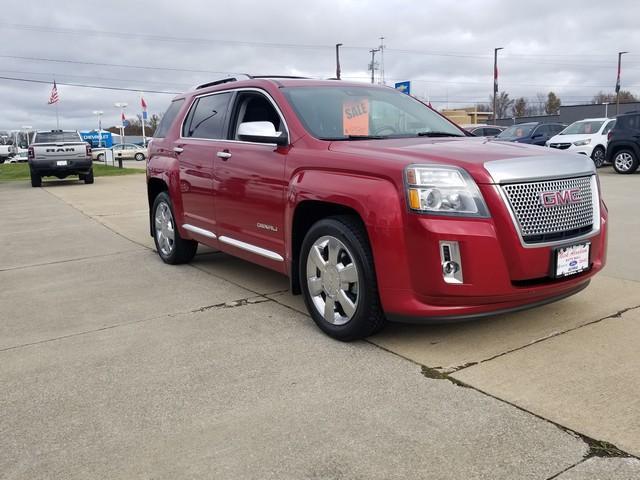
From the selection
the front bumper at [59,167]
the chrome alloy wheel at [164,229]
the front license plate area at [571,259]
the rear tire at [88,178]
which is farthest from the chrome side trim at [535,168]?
the rear tire at [88,178]

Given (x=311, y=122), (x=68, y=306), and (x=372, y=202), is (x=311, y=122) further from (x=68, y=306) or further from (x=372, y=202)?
(x=68, y=306)

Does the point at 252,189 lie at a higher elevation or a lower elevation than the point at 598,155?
higher

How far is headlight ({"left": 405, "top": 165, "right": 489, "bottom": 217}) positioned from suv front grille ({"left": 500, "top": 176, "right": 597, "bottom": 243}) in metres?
0.19

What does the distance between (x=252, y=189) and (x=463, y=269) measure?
202cm

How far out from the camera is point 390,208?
3.58 meters

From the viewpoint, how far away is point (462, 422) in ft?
9.53

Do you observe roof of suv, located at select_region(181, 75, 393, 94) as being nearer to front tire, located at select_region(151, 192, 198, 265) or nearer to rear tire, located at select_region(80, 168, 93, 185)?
front tire, located at select_region(151, 192, 198, 265)

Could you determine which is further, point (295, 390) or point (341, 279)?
point (341, 279)

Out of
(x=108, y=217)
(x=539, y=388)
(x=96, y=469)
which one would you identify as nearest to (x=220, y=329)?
(x=96, y=469)

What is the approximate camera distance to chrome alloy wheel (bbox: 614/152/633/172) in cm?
1746

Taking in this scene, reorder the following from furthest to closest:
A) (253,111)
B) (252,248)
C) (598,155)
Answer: (598,155)
(253,111)
(252,248)

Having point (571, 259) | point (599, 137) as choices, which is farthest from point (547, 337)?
point (599, 137)

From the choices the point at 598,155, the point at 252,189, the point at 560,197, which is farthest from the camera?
the point at 598,155

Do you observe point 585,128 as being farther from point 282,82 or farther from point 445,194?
point 445,194
